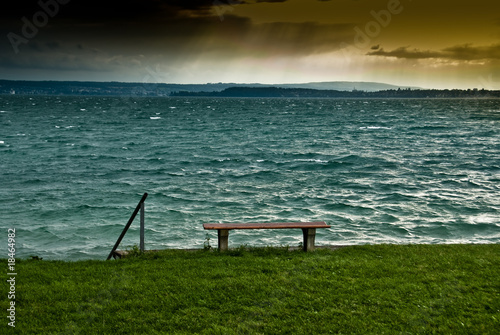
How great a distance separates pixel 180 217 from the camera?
21.3 meters

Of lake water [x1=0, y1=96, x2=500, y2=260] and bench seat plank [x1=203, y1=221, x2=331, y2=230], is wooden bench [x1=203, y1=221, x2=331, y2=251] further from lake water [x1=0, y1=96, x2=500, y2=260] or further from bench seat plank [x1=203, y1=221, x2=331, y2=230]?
lake water [x1=0, y1=96, x2=500, y2=260]

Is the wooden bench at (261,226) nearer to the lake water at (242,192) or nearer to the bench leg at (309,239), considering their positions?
the bench leg at (309,239)

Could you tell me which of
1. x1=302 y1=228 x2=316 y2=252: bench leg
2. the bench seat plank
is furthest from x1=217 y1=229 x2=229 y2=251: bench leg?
x1=302 y1=228 x2=316 y2=252: bench leg

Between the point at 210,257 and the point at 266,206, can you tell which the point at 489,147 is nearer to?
the point at 266,206

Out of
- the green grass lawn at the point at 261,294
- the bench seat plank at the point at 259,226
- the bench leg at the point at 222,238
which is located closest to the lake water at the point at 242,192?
the bench leg at the point at 222,238

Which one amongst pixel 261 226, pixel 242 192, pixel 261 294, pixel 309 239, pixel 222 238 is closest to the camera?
pixel 261 294

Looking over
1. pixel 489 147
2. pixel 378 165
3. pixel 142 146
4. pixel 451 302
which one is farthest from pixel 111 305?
pixel 489 147

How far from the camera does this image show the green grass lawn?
7.09 metres

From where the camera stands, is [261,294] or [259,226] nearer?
[261,294]

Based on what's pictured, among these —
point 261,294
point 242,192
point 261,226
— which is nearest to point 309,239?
point 261,226

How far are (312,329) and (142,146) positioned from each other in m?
45.8

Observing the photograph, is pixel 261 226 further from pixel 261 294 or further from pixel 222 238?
pixel 261 294

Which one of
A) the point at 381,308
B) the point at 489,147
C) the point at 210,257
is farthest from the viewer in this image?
the point at 489,147

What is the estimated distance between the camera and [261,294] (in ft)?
26.6
